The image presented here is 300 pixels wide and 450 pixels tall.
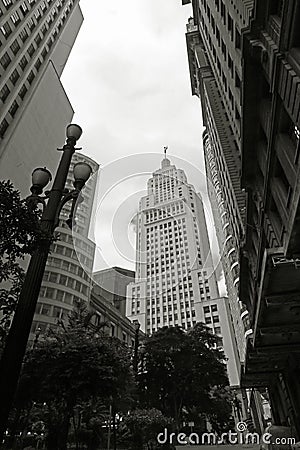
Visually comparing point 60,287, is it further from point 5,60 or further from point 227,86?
point 227,86

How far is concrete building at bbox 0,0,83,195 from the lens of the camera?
1496 inches

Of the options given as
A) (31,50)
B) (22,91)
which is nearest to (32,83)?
(22,91)

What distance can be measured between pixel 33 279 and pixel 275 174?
30.4 ft

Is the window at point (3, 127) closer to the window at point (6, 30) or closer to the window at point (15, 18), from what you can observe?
the window at point (6, 30)

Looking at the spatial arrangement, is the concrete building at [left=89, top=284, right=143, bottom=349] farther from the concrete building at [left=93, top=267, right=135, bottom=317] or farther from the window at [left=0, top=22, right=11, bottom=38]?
the concrete building at [left=93, top=267, right=135, bottom=317]

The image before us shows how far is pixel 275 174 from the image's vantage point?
1194 cm

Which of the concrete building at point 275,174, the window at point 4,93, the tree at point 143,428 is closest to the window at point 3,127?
the window at point 4,93

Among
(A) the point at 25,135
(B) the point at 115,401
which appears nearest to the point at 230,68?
(B) the point at 115,401

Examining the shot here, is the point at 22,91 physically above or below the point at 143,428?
above

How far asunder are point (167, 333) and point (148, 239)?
1715 centimetres

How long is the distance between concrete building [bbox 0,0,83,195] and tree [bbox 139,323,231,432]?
87.0 ft

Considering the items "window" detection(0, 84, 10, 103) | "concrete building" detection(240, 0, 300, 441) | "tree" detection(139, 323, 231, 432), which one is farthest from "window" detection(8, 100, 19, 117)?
"concrete building" detection(240, 0, 300, 441)

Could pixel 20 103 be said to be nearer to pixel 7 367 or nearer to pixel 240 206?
pixel 240 206

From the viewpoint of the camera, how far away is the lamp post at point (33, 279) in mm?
4922
